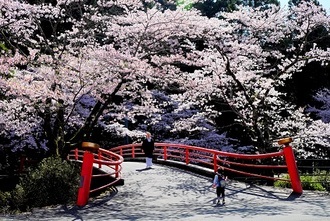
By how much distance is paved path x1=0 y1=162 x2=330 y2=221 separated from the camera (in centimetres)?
A: 944

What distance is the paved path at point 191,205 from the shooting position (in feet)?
31.0

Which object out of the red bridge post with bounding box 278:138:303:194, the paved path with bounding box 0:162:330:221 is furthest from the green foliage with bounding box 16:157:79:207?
the red bridge post with bounding box 278:138:303:194

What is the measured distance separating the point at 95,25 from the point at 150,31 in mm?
4096

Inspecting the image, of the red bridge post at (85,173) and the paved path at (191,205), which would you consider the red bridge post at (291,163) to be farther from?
the red bridge post at (85,173)

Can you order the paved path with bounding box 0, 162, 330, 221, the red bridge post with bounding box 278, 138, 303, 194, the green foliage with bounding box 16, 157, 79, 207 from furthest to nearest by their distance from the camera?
the green foliage with bounding box 16, 157, 79, 207 < the red bridge post with bounding box 278, 138, 303, 194 < the paved path with bounding box 0, 162, 330, 221

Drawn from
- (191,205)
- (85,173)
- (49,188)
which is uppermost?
(85,173)

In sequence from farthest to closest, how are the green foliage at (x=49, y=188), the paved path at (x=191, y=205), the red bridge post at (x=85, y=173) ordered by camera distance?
the green foliage at (x=49, y=188), the red bridge post at (x=85, y=173), the paved path at (x=191, y=205)

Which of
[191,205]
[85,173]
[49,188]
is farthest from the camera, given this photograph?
[49,188]

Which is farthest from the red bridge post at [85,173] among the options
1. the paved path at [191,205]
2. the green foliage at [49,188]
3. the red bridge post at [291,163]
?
the red bridge post at [291,163]

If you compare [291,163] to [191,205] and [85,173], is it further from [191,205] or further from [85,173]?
[85,173]

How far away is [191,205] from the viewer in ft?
37.0

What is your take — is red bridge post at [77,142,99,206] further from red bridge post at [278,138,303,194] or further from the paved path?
red bridge post at [278,138,303,194]

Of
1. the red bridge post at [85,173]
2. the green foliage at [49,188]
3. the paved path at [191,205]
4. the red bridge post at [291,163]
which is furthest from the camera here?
the green foliage at [49,188]

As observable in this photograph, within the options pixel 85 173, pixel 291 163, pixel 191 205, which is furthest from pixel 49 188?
pixel 291 163
